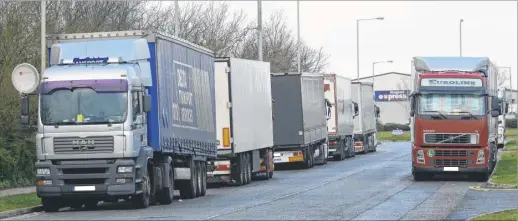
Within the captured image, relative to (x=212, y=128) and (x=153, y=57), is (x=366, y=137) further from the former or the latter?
(x=153, y=57)

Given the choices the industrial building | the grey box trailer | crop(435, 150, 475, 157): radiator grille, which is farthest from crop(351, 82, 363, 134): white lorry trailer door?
the industrial building

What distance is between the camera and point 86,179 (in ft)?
81.5

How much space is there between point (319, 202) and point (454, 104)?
10.5m

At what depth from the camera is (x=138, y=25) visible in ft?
168

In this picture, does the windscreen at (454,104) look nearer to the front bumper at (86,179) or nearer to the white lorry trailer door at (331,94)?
the front bumper at (86,179)

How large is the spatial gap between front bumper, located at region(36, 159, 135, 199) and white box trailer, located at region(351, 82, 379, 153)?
1518 inches

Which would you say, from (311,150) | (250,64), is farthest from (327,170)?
(250,64)

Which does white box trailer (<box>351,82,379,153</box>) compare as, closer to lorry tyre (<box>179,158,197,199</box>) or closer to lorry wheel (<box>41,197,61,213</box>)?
lorry tyre (<box>179,158,197,199</box>)

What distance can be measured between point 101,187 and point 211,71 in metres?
8.39

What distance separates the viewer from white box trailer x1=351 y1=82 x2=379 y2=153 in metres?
64.4

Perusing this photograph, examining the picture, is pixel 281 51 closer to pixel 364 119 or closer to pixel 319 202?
pixel 364 119

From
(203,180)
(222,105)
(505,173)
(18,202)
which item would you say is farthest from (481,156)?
(18,202)

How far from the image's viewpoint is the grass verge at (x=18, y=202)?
2542 cm

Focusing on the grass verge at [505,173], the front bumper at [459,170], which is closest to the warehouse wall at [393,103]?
the grass verge at [505,173]
